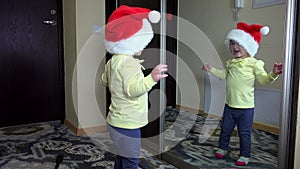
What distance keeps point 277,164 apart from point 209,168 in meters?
0.53

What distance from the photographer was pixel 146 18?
1168 millimetres

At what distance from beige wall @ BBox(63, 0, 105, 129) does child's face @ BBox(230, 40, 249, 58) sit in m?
1.18

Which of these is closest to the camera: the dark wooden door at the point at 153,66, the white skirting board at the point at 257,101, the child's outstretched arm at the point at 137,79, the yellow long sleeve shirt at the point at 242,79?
the child's outstretched arm at the point at 137,79

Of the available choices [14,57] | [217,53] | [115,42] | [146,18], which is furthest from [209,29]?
[14,57]

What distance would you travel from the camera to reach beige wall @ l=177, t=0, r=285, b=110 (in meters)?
1.23

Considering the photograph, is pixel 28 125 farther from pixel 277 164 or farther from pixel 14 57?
pixel 277 164

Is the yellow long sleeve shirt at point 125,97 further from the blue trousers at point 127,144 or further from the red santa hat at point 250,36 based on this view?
the red santa hat at point 250,36

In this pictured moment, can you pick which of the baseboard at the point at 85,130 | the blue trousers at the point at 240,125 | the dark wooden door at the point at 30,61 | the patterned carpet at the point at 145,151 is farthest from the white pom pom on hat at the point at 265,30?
the dark wooden door at the point at 30,61

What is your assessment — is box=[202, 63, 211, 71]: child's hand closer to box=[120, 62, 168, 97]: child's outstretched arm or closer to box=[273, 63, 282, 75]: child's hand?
box=[273, 63, 282, 75]: child's hand

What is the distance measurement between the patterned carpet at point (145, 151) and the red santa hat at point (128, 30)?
78 centimetres

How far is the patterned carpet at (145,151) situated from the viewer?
1539 mm

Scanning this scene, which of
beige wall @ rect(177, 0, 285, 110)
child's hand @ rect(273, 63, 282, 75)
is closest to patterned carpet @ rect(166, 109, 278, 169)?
beige wall @ rect(177, 0, 285, 110)

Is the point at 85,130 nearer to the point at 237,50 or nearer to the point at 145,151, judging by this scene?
the point at 145,151

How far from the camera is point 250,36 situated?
1.40 m
